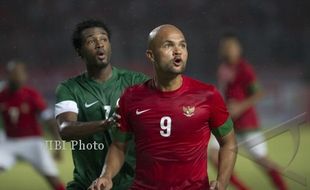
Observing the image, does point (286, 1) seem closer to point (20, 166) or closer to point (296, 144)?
point (296, 144)

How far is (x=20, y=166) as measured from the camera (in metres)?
5.72

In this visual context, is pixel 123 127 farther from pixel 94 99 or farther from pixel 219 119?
pixel 94 99

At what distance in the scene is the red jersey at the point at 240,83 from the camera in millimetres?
5527

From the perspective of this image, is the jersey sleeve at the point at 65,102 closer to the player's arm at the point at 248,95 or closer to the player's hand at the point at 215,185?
the player's hand at the point at 215,185

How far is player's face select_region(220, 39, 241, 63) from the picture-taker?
551cm

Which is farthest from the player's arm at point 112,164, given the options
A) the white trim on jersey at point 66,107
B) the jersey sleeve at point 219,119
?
the white trim on jersey at point 66,107

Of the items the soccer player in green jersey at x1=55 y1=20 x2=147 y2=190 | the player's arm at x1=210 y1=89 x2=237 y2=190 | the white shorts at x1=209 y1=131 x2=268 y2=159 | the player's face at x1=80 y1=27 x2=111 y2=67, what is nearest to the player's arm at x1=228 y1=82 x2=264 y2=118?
the white shorts at x1=209 y1=131 x2=268 y2=159

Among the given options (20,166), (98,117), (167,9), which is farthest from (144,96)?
(20,166)

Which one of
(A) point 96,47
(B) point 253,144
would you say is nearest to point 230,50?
(B) point 253,144

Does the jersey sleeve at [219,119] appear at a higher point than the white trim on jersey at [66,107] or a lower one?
higher

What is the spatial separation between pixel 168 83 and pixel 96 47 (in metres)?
0.68

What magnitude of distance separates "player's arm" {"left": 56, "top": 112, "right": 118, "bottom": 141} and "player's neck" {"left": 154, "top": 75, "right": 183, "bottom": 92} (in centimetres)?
29

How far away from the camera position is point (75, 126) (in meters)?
4.00

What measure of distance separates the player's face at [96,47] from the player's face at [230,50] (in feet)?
4.87
